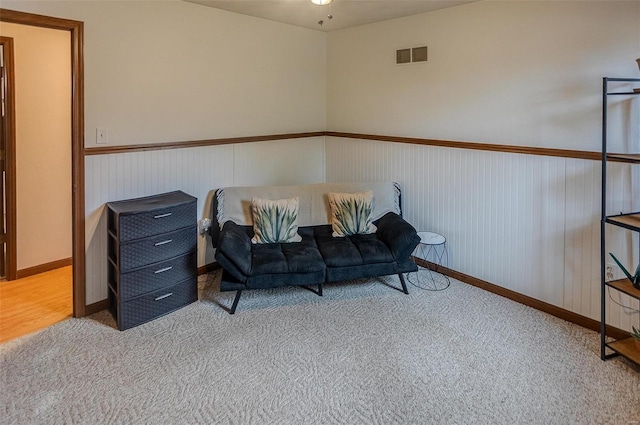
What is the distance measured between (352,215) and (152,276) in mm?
1695

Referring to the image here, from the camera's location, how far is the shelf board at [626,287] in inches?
96.8

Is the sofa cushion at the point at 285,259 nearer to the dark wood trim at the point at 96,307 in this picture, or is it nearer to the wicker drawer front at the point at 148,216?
the wicker drawer front at the point at 148,216

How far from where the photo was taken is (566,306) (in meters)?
3.17

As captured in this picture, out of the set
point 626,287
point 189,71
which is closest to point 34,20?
point 189,71

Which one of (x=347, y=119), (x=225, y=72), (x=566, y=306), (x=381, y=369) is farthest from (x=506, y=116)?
(x=225, y=72)

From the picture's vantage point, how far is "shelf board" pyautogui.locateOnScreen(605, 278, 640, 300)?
2.46m

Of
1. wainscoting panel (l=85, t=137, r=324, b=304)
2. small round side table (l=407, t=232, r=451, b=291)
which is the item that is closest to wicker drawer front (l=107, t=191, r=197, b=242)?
wainscoting panel (l=85, t=137, r=324, b=304)

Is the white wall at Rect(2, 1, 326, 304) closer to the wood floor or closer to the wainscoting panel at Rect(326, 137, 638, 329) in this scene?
the wood floor

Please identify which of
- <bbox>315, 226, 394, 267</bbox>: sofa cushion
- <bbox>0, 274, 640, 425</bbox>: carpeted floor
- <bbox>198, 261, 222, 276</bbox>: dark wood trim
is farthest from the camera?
<bbox>198, 261, 222, 276</bbox>: dark wood trim

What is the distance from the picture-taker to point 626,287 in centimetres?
254

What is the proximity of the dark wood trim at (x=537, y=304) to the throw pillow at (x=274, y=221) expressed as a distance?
1397 millimetres

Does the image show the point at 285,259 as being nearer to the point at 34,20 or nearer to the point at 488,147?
the point at 488,147

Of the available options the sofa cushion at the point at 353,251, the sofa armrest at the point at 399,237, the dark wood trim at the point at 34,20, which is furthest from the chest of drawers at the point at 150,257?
the sofa armrest at the point at 399,237

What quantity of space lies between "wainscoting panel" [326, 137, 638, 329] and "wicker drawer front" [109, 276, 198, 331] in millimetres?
2144
